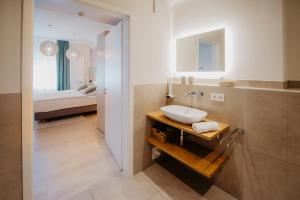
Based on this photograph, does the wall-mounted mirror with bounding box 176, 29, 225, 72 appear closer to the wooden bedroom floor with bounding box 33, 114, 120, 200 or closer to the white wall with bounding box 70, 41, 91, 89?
the wooden bedroom floor with bounding box 33, 114, 120, 200

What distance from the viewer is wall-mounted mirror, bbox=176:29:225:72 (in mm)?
1787

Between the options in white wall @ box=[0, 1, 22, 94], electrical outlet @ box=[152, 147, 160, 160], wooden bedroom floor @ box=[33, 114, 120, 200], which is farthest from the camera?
electrical outlet @ box=[152, 147, 160, 160]

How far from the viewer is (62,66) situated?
6098 mm

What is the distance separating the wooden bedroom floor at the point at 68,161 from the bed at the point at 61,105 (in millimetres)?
391

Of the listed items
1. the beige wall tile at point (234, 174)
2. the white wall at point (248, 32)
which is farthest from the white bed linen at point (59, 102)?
the beige wall tile at point (234, 174)

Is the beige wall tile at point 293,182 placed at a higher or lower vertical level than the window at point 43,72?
lower

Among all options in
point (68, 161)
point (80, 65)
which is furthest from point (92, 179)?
point (80, 65)

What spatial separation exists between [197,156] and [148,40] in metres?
1.49

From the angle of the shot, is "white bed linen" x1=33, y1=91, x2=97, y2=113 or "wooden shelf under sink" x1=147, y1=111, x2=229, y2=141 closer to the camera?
"wooden shelf under sink" x1=147, y1=111, x2=229, y2=141

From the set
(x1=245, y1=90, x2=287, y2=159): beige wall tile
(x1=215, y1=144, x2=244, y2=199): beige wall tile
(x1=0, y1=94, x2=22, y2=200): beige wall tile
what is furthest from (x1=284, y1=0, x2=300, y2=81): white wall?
(x1=0, y1=94, x2=22, y2=200): beige wall tile

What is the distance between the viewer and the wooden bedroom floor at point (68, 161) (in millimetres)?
1781

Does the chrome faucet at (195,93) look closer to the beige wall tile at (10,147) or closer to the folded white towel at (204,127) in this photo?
the folded white towel at (204,127)

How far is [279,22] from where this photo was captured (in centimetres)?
134

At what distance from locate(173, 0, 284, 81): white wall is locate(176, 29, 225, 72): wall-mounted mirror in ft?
0.22
